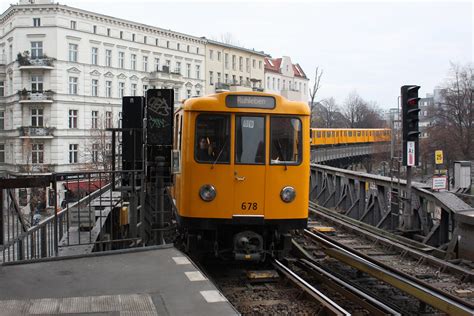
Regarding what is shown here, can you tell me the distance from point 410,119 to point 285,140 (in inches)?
177

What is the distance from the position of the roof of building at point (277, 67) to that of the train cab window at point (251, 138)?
67.3 m

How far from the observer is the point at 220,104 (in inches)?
338

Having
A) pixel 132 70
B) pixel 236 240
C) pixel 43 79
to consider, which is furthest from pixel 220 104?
pixel 132 70

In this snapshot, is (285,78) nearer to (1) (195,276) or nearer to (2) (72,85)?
(2) (72,85)

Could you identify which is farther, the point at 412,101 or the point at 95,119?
the point at 95,119

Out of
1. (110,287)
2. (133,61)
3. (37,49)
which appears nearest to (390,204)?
(110,287)

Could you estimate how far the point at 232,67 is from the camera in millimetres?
65625

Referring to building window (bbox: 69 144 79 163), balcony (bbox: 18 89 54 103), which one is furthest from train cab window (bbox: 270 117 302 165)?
building window (bbox: 69 144 79 163)

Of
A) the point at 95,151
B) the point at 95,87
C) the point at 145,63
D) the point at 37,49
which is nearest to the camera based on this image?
the point at 95,151

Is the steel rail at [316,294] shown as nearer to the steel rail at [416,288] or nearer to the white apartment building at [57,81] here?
the steel rail at [416,288]

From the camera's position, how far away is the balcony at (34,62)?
146 feet

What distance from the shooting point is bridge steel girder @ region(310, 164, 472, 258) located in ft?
34.1

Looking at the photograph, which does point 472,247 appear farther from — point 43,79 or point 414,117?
point 43,79

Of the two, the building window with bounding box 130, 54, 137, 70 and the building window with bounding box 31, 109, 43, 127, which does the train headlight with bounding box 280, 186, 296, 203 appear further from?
the building window with bounding box 130, 54, 137, 70
